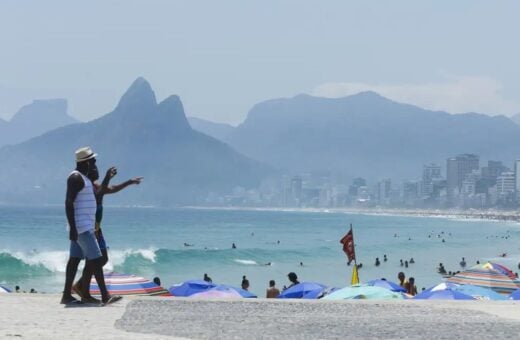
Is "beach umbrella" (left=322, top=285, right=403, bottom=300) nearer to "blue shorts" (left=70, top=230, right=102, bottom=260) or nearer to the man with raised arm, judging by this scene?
the man with raised arm

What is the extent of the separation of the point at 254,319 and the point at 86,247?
1.93m

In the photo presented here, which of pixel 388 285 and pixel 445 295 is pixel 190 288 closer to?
pixel 388 285

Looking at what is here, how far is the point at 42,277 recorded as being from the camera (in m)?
49.2

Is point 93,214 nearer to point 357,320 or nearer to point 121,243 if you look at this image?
point 357,320

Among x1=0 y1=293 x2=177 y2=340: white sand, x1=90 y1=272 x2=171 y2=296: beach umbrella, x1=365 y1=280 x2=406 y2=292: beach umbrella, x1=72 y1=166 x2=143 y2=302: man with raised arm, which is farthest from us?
x1=365 y1=280 x2=406 y2=292: beach umbrella

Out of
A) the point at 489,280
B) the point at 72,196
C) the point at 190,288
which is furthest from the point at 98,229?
the point at 489,280

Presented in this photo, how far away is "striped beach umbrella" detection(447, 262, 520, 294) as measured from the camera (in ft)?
61.1

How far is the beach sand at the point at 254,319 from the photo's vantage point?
7.70 meters

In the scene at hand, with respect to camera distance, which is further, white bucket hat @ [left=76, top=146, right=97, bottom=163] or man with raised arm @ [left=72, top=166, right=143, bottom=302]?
man with raised arm @ [left=72, top=166, right=143, bottom=302]

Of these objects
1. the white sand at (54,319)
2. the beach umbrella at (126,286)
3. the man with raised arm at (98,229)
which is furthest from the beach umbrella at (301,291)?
the man with raised arm at (98,229)

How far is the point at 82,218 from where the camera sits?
9148 millimetres

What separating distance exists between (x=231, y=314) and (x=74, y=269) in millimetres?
1705

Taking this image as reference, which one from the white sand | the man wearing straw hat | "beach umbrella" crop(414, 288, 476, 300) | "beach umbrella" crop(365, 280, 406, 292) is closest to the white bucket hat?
the man wearing straw hat

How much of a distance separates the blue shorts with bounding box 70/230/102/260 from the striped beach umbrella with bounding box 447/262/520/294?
1104 centimetres
